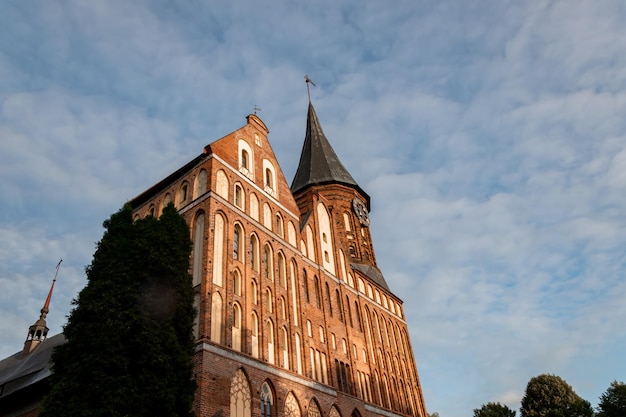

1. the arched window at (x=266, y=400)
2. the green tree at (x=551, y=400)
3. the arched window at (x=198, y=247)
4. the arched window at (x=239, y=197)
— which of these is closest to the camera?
the arched window at (x=266, y=400)

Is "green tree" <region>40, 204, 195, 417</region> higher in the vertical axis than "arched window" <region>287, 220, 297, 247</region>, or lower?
lower

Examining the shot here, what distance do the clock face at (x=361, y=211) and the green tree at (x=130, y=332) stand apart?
2200 cm

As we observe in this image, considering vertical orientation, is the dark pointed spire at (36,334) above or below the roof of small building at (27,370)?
above

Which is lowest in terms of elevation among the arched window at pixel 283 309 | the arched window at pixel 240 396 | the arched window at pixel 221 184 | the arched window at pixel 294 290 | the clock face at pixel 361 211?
the arched window at pixel 240 396

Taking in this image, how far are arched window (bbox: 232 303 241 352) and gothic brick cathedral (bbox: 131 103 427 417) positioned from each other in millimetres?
43

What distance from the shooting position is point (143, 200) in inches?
949

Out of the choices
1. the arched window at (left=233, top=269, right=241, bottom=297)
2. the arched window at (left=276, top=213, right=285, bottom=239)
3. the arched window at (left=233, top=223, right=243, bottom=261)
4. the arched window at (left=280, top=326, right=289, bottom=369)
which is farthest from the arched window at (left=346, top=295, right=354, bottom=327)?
the arched window at (left=233, top=269, right=241, bottom=297)

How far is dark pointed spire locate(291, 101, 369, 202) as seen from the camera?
38.1 meters

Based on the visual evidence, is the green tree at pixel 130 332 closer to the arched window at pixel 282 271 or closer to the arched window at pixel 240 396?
the arched window at pixel 240 396

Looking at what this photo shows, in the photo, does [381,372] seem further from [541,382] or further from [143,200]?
[541,382]

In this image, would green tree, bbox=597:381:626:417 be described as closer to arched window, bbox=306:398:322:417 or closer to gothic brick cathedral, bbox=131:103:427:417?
gothic brick cathedral, bbox=131:103:427:417

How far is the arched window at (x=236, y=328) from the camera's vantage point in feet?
59.3

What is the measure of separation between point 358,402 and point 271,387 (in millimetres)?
7290

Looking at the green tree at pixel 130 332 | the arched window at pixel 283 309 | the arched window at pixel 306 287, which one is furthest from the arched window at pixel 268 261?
the green tree at pixel 130 332
